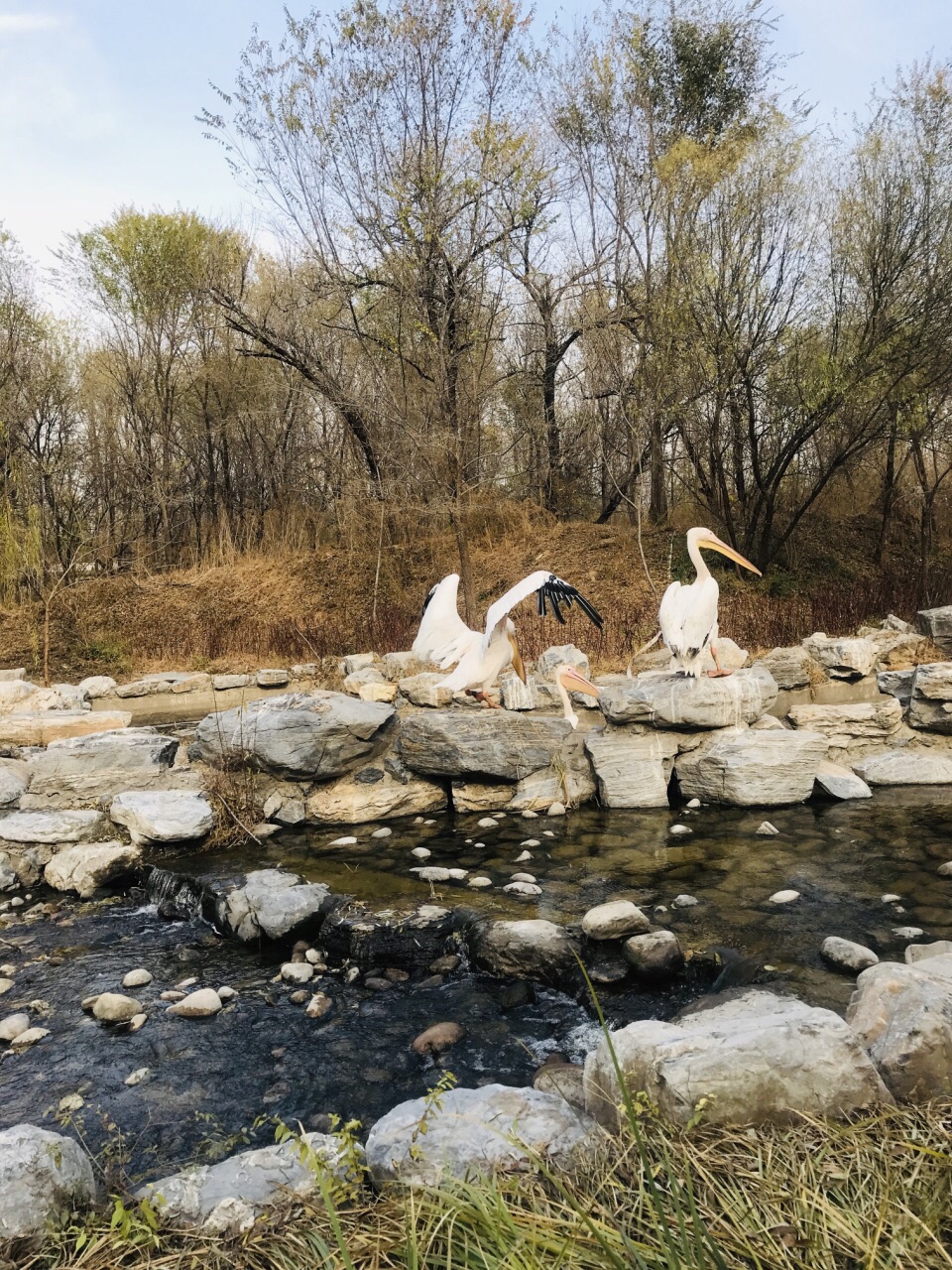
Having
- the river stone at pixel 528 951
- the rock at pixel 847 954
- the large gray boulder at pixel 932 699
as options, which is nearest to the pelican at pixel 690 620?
the large gray boulder at pixel 932 699

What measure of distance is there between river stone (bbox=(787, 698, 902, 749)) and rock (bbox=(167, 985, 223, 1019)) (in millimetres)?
5871

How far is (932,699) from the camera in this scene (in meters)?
7.50

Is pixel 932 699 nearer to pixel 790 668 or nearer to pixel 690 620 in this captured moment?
pixel 790 668

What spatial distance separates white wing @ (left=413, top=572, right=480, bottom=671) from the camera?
6.66m

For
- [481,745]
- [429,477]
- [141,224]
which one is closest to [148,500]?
[141,224]

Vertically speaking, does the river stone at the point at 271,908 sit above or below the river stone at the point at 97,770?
below

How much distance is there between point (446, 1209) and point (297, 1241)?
1.32 ft

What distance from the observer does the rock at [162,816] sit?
233 inches

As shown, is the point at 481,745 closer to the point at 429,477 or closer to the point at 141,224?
the point at 429,477

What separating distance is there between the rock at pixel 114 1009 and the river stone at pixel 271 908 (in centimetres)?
84

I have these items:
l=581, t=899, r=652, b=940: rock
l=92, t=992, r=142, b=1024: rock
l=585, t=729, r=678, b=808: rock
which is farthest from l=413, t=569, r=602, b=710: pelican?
l=92, t=992, r=142, b=1024: rock

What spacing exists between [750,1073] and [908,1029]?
541 mm

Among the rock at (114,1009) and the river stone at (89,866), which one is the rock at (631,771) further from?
the rock at (114,1009)

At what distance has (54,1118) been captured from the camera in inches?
118
